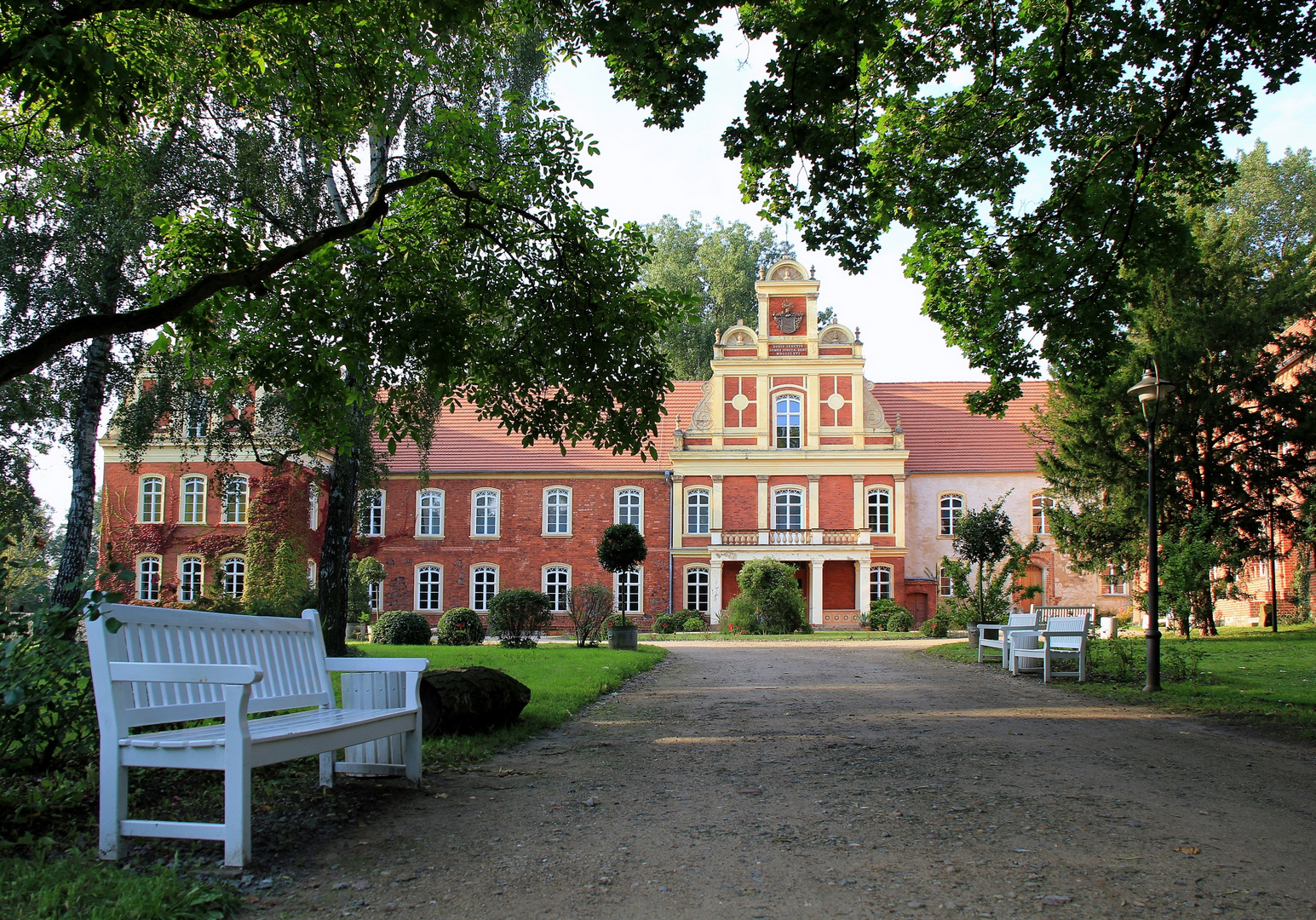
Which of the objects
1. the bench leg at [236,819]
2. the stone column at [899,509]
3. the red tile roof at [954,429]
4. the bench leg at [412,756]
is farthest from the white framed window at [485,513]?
the bench leg at [236,819]

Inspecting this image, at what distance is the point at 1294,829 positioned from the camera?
165 inches

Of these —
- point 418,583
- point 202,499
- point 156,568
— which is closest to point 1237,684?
point 418,583

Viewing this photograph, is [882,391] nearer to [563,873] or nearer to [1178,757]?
[1178,757]

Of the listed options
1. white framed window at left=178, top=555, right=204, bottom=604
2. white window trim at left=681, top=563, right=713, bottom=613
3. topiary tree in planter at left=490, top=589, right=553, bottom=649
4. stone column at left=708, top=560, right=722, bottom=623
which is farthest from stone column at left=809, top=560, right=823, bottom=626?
white framed window at left=178, top=555, right=204, bottom=604

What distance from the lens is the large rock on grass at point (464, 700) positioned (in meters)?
6.44

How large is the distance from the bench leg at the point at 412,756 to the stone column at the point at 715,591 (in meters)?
25.5

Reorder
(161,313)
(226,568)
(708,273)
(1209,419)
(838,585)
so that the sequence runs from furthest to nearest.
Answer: (708,273), (838,585), (226,568), (1209,419), (161,313)

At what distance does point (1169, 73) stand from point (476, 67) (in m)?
6.01

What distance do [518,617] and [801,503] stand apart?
50.9 feet

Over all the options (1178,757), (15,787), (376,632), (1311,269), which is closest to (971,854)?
(1178,757)

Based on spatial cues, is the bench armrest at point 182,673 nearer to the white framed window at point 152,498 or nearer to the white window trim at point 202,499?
the white window trim at point 202,499

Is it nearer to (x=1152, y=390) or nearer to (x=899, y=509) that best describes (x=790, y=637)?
(x=899, y=509)

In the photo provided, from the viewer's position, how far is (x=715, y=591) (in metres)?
30.6

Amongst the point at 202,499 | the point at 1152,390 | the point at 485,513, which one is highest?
the point at 1152,390
